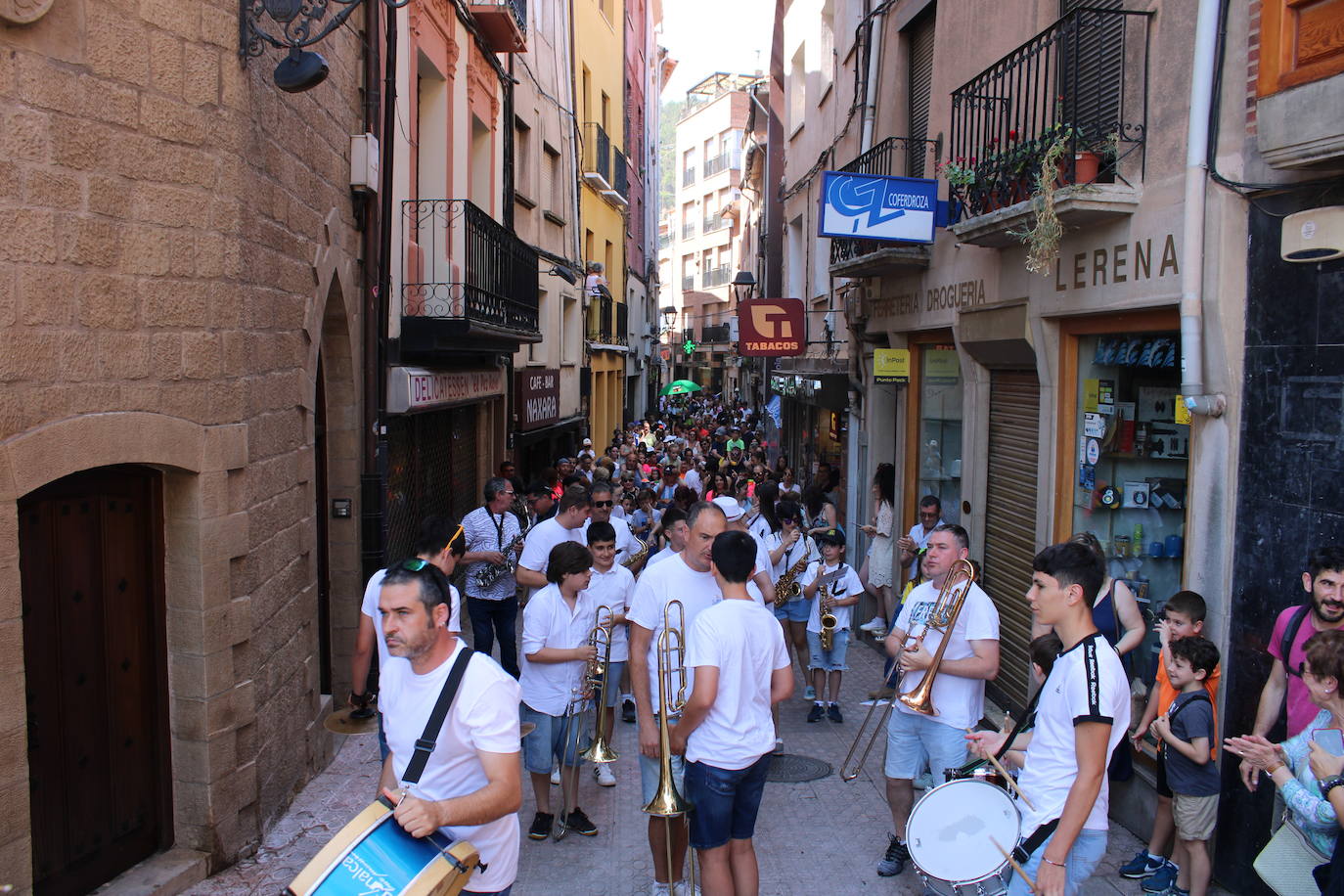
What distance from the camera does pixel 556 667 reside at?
Result: 603 centimetres

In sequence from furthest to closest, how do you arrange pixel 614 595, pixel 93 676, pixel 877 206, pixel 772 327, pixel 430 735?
pixel 772 327 → pixel 877 206 → pixel 614 595 → pixel 93 676 → pixel 430 735

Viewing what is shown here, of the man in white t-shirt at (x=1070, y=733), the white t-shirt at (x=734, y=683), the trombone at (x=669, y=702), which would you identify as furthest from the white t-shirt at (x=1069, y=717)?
the trombone at (x=669, y=702)

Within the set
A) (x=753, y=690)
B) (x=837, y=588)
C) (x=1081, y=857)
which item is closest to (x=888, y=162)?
(x=837, y=588)

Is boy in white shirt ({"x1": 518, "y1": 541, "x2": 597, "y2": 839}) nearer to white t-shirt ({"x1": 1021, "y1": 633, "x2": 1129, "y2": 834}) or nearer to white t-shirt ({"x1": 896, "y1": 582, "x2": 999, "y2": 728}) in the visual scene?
white t-shirt ({"x1": 896, "y1": 582, "x2": 999, "y2": 728})

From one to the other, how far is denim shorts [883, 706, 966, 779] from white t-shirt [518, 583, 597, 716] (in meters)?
1.78

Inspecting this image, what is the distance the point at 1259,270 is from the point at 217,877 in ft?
19.9

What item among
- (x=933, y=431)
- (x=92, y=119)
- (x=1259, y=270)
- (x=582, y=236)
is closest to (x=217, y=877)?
(x=92, y=119)

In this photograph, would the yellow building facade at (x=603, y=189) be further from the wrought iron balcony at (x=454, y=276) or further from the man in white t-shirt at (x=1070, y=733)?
the man in white t-shirt at (x=1070, y=733)

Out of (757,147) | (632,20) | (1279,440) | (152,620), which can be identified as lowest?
(152,620)

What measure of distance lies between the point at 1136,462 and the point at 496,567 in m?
4.69

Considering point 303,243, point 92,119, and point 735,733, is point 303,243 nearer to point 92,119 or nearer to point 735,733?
point 92,119

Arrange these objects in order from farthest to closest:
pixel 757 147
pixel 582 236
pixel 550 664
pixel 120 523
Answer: pixel 757 147
pixel 582 236
pixel 550 664
pixel 120 523

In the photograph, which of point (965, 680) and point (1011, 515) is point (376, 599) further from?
point (1011, 515)

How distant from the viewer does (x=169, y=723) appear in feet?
17.4
